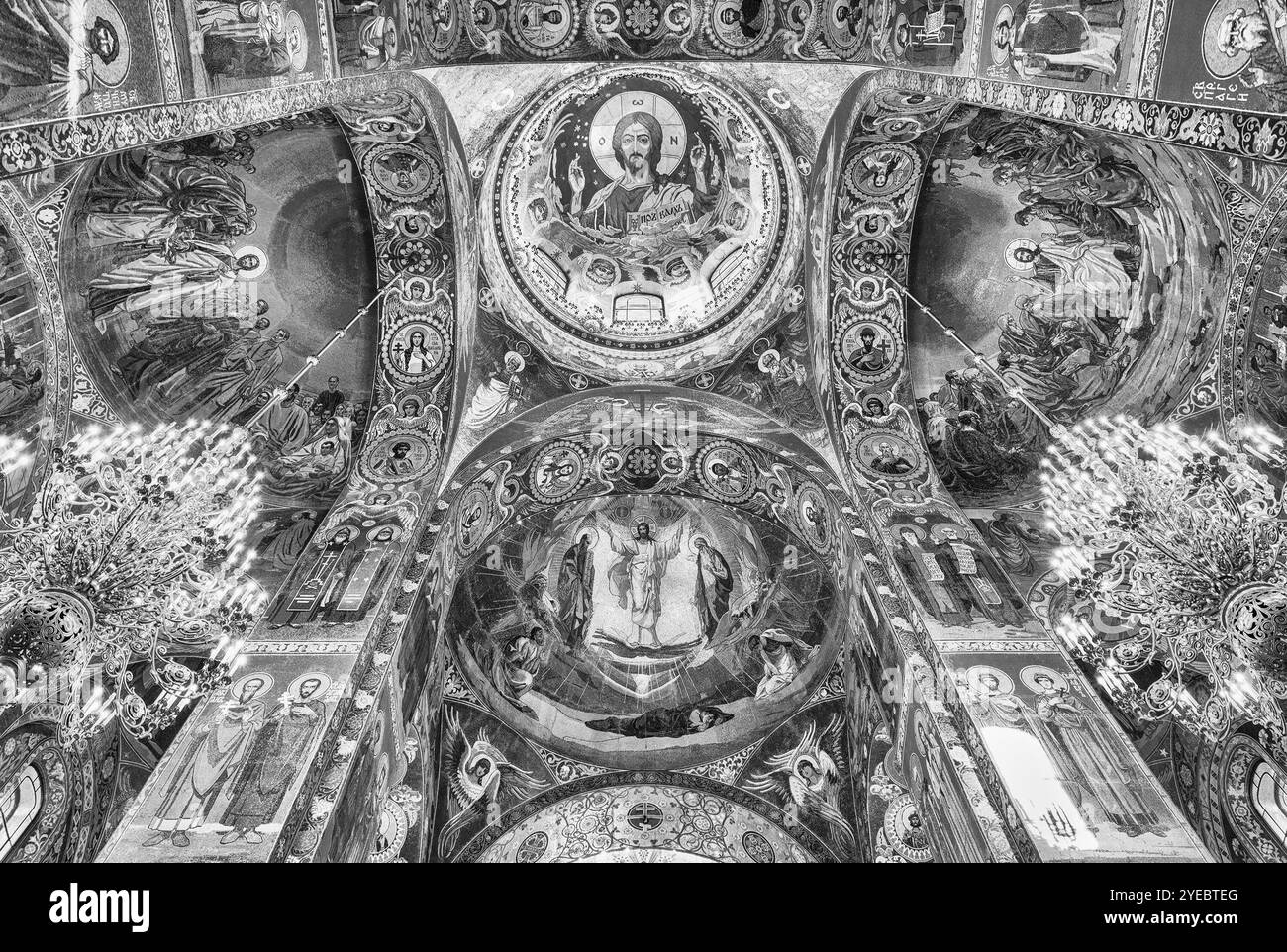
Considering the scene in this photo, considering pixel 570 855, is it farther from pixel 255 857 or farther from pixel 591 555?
pixel 255 857

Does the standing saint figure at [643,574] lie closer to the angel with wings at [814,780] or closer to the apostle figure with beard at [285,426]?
the angel with wings at [814,780]

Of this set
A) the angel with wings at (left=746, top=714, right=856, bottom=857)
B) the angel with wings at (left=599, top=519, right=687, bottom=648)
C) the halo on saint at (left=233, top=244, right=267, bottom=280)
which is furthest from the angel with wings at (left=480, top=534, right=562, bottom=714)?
the halo on saint at (left=233, top=244, right=267, bottom=280)

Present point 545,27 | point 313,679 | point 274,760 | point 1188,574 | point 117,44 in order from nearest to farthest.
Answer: point 117,44 < point 274,760 < point 1188,574 < point 313,679 < point 545,27

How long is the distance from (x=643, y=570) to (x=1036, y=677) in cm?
588

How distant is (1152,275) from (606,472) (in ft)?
23.2

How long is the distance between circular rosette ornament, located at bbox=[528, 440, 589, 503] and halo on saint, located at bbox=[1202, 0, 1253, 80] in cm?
814

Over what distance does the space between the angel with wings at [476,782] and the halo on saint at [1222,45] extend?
1048 centimetres

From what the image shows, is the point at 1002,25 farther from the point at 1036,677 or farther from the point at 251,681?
the point at 251,681

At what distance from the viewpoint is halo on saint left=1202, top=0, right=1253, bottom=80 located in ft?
22.5

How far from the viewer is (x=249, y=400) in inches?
455

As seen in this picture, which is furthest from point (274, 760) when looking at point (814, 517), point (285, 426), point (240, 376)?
point (814, 517)

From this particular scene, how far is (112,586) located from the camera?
→ 808 cm

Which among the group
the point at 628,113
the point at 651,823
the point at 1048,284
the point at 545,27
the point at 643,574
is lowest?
the point at 651,823

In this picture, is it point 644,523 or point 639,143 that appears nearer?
point 639,143
